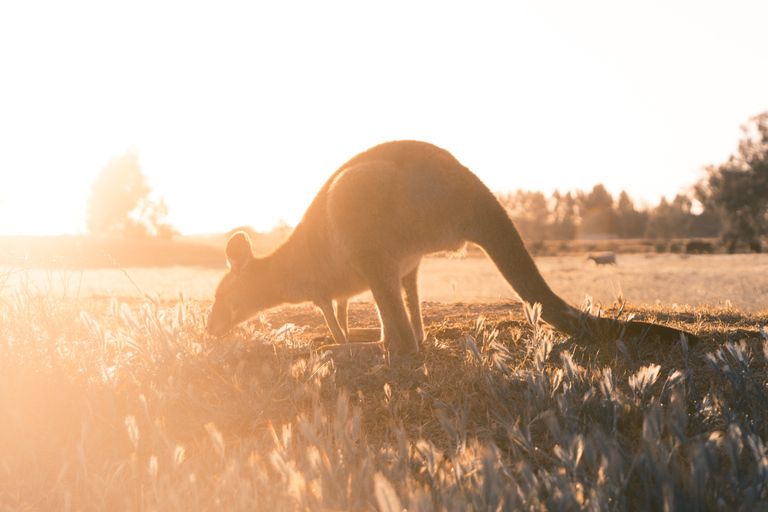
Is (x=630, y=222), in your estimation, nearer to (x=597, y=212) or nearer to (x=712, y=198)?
(x=597, y=212)

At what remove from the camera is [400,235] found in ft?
15.1

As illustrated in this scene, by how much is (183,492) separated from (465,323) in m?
3.57

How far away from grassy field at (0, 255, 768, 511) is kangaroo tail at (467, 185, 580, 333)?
10.4 inches

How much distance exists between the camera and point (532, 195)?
120438mm

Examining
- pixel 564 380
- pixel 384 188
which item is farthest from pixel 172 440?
pixel 384 188

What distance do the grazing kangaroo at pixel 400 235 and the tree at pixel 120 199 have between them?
163 feet

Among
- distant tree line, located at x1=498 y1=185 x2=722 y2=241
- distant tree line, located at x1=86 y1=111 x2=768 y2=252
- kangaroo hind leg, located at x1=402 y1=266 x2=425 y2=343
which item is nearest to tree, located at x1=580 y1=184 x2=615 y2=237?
distant tree line, located at x1=498 y1=185 x2=722 y2=241

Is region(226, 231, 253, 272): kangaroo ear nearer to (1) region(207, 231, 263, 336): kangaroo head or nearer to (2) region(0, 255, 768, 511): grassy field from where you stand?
(1) region(207, 231, 263, 336): kangaroo head

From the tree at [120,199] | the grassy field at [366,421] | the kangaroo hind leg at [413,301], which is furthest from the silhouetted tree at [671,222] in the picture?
the grassy field at [366,421]

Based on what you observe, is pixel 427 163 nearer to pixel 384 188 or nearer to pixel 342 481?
pixel 384 188

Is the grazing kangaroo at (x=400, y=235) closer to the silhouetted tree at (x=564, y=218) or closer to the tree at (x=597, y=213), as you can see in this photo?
the silhouetted tree at (x=564, y=218)

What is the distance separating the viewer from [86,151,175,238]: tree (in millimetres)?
48375

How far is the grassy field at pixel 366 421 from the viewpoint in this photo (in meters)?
1.69

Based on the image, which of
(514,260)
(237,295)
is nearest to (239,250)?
(237,295)
